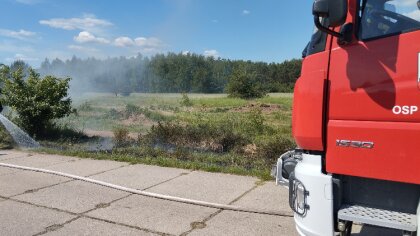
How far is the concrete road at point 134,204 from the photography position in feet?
16.3

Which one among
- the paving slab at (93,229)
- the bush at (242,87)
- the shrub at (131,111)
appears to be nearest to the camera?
the paving slab at (93,229)

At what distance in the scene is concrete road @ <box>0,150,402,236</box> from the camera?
16.3ft

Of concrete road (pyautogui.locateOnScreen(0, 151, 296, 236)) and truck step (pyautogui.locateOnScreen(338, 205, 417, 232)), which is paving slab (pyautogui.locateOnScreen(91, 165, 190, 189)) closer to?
concrete road (pyautogui.locateOnScreen(0, 151, 296, 236))

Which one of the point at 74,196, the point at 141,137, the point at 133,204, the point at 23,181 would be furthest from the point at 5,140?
the point at 133,204

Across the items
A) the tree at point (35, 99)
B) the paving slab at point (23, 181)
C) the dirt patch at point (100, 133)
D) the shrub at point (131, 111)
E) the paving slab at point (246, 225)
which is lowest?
the paving slab at point (23, 181)

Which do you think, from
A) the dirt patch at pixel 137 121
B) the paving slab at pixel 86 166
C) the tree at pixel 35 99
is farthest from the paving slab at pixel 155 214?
the dirt patch at pixel 137 121

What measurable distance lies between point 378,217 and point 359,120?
721mm

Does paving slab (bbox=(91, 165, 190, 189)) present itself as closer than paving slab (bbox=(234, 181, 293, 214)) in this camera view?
No

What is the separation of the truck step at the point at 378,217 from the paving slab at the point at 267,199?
197 cm

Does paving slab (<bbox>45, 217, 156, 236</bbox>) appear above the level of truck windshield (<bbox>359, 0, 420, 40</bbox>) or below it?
below

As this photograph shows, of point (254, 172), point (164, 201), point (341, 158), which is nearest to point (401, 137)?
point (341, 158)

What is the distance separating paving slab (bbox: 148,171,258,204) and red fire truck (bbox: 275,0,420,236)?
257cm

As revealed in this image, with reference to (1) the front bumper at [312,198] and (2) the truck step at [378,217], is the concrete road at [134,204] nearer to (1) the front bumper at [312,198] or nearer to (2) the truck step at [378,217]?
(1) the front bumper at [312,198]

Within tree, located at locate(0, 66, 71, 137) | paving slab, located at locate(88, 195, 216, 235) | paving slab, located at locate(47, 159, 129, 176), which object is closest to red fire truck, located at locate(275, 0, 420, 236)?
paving slab, located at locate(88, 195, 216, 235)
